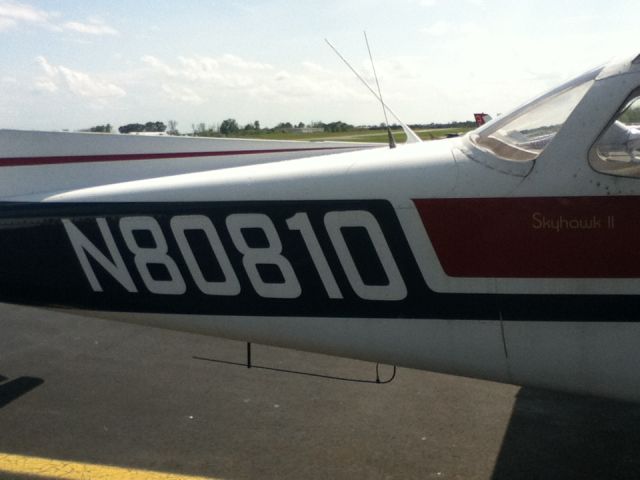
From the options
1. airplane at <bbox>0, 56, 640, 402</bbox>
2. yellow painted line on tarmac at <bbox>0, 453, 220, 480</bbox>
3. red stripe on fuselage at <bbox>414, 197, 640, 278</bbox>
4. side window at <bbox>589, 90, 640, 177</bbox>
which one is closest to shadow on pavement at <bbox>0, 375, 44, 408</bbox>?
yellow painted line on tarmac at <bbox>0, 453, 220, 480</bbox>

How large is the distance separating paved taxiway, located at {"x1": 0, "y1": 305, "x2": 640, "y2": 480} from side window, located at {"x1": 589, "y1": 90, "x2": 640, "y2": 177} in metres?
1.69

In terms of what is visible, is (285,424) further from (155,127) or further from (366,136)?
(366,136)

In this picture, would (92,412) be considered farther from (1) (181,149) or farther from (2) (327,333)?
(2) (327,333)

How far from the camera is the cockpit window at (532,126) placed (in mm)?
2352

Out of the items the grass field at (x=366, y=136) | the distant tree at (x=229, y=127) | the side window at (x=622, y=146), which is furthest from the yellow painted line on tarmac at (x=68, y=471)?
the distant tree at (x=229, y=127)

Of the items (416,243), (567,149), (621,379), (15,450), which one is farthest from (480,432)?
(15,450)

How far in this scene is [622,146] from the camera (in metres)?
2.28

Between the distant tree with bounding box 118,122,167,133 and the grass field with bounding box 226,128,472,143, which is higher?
the distant tree with bounding box 118,122,167,133

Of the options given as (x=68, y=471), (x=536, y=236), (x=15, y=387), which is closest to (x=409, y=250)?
(x=536, y=236)

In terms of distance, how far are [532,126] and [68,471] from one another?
2776mm

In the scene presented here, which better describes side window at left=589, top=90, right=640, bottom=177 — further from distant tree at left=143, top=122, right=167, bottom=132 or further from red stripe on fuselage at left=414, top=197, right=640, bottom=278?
distant tree at left=143, top=122, right=167, bottom=132

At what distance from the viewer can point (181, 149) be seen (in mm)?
3727

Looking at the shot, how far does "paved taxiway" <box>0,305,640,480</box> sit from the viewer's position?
334cm

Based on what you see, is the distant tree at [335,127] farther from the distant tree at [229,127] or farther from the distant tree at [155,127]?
the distant tree at [155,127]
